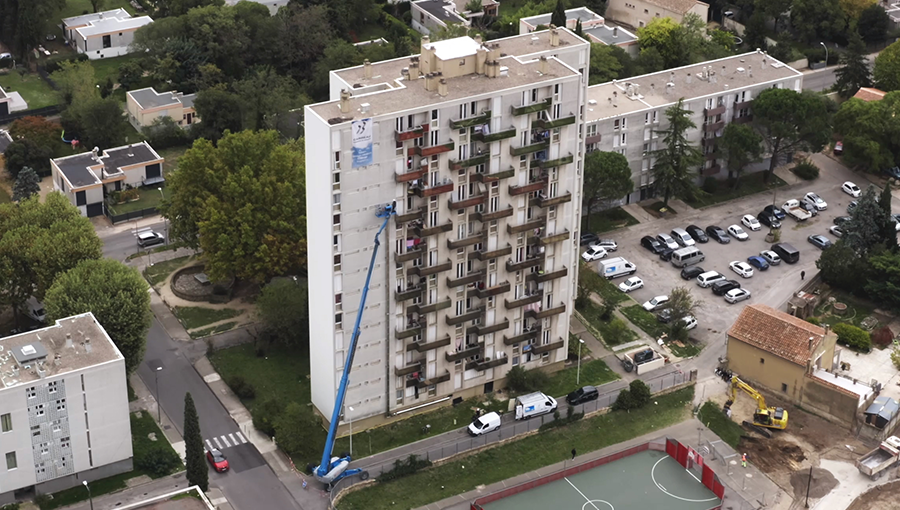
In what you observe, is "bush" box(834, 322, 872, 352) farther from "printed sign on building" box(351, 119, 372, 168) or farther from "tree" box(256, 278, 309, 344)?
"printed sign on building" box(351, 119, 372, 168)

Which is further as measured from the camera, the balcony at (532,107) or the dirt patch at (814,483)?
the dirt patch at (814,483)

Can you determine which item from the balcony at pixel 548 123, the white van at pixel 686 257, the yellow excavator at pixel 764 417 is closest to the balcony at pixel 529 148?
the balcony at pixel 548 123

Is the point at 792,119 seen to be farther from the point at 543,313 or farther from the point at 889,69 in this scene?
the point at 543,313

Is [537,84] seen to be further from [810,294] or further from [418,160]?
[810,294]

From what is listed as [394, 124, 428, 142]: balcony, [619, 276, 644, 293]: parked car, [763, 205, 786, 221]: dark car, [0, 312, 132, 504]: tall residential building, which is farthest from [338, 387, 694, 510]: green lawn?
[763, 205, 786, 221]: dark car

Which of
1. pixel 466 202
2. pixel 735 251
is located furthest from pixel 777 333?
pixel 466 202

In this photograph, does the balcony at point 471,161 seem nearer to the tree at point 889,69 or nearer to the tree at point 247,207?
the tree at point 247,207

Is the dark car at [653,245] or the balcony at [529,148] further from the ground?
the balcony at [529,148]
